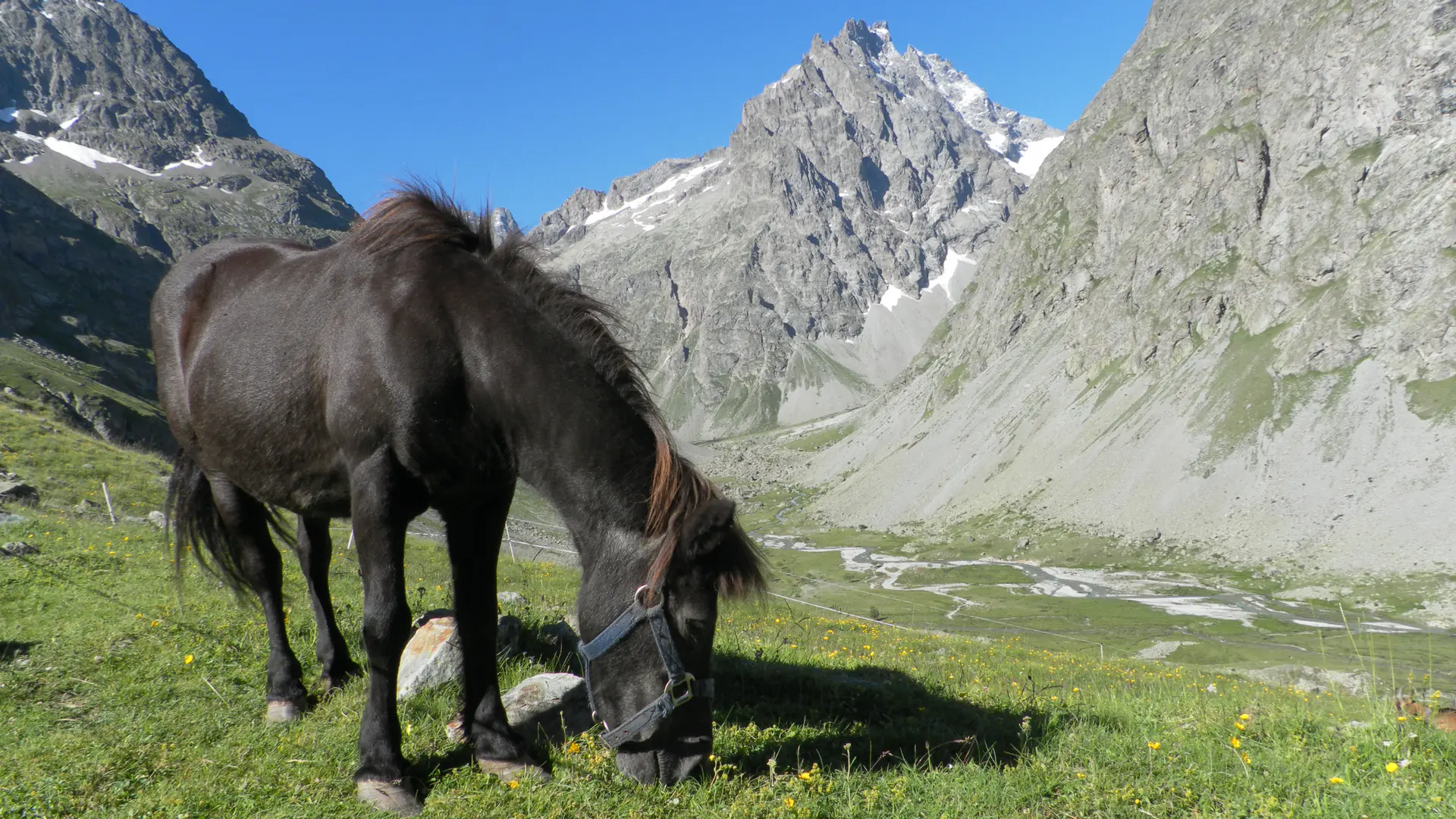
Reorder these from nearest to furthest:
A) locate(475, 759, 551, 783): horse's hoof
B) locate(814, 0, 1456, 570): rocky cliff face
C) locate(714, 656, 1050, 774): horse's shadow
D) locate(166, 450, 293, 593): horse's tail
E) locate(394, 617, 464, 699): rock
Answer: locate(475, 759, 551, 783): horse's hoof, locate(714, 656, 1050, 774): horse's shadow, locate(394, 617, 464, 699): rock, locate(166, 450, 293, 593): horse's tail, locate(814, 0, 1456, 570): rocky cliff face

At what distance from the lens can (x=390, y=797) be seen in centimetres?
495

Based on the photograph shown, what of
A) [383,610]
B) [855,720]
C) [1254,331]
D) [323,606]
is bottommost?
[855,720]

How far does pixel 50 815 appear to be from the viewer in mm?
4480

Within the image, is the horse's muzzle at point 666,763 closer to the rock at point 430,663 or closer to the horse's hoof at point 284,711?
the rock at point 430,663

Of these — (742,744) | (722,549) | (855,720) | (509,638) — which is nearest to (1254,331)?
(855,720)

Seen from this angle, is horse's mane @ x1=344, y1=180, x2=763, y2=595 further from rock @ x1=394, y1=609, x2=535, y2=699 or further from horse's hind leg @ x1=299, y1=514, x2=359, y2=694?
horse's hind leg @ x1=299, y1=514, x2=359, y2=694

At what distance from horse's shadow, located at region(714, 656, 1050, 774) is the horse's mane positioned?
154 centimetres

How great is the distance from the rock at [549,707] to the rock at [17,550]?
9.81m

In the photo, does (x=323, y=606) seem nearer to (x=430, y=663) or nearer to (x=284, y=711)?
(x=284, y=711)

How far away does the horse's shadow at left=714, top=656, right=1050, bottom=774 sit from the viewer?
5827 millimetres

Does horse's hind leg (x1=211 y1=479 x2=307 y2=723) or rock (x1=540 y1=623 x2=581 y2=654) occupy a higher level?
horse's hind leg (x1=211 y1=479 x2=307 y2=723)

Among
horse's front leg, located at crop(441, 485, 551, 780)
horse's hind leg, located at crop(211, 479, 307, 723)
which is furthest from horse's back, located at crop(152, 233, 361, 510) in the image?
horse's front leg, located at crop(441, 485, 551, 780)

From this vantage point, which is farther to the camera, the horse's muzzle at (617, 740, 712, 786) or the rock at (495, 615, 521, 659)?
the rock at (495, 615, 521, 659)

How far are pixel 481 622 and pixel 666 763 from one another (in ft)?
6.46
